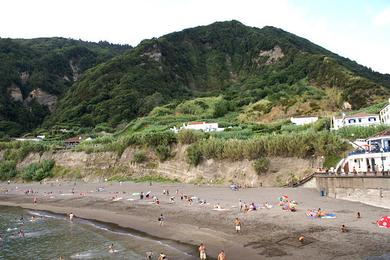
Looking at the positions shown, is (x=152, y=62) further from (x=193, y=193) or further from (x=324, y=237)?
(x=324, y=237)

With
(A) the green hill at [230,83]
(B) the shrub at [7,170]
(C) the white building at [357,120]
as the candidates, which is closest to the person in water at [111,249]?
(C) the white building at [357,120]

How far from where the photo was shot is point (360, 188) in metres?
35.3

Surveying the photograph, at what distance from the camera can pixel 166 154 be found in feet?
231

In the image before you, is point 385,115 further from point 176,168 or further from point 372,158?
point 176,168

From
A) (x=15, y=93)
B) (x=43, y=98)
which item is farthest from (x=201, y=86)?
(x=15, y=93)

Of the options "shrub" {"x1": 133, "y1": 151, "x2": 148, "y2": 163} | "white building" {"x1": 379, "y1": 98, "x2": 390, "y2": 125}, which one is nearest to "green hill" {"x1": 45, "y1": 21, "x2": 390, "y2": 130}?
"white building" {"x1": 379, "y1": 98, "x2": 390, "y2": 125}

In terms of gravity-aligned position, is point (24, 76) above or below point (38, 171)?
above

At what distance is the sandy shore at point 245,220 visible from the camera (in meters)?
23.9

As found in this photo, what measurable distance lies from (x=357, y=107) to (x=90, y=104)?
95.2 metres

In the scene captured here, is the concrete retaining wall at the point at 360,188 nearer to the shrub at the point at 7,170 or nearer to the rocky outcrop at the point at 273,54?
the shrub at the point at 7,170

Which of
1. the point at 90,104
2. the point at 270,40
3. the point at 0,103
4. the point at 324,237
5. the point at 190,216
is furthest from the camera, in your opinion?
the point at 270,40

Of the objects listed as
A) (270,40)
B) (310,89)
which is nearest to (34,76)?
(270,40)

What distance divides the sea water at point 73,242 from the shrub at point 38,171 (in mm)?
40641

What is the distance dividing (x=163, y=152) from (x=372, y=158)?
38.3 m
